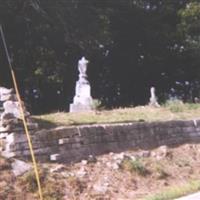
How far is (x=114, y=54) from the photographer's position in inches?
1152

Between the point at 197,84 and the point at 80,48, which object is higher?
the point at 80,48

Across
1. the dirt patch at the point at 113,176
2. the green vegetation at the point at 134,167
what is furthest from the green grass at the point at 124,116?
the green vegetation at the point at 134,167

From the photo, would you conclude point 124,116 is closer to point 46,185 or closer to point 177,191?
point 177,191

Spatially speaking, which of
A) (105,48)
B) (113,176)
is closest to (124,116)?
(113,176)

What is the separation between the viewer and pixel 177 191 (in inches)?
376

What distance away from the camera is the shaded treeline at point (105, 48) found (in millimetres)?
23969

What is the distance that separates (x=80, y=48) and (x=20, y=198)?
17.2 metres

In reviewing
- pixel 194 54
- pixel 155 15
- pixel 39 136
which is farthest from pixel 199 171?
pixel 155 15

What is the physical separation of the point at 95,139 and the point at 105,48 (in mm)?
17308

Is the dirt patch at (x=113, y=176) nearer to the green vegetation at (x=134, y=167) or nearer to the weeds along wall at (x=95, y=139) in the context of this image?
the green vegetation at (x=134, y=167)

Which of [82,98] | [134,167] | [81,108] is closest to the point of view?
[134,167]

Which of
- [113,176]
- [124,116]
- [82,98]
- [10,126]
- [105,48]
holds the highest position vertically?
[105,48]

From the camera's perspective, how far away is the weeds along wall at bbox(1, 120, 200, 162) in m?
9.97

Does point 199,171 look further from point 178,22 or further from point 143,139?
point 178,22
